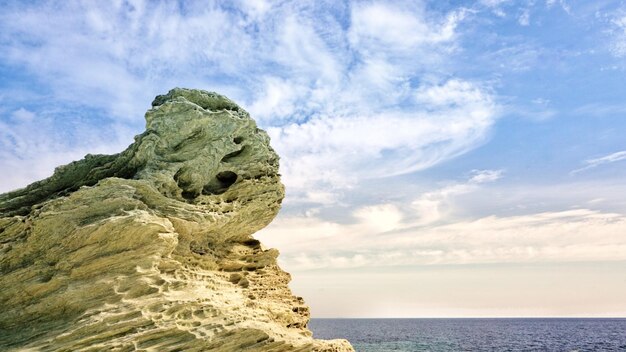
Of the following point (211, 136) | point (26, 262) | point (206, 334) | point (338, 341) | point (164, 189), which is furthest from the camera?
point (338, 341)

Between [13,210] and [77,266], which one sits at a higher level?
[13,210]

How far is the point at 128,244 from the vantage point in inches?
781

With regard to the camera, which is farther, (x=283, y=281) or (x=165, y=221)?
(x=283, y=281)

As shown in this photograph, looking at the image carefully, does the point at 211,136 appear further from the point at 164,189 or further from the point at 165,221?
the point at 165,221

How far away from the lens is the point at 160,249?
20031 mm

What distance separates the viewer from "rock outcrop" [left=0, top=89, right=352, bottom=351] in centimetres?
1870

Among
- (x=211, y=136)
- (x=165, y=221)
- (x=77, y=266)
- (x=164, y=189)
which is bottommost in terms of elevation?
(x=77, y=266)

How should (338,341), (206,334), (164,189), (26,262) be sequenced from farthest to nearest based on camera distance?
(338,341)
(164,189)
(26,262)
(206,334)

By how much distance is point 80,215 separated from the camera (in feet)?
67.0

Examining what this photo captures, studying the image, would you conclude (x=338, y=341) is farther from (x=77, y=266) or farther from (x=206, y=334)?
(x=77, y=266)

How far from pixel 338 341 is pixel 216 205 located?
30.1ft

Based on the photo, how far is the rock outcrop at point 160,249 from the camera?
1870 centimetres

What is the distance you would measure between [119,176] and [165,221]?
4345mm

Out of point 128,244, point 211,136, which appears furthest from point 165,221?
point 211,136
